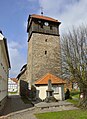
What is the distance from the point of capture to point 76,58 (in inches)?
806

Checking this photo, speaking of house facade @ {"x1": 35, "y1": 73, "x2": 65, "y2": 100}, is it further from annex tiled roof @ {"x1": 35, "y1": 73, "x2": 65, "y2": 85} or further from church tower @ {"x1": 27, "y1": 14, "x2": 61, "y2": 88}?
church tower @ {"x1": 27, "y1": 14, "x2": 61, "y2": 88}

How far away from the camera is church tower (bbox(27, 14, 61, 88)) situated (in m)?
28.3

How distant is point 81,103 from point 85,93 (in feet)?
4.61

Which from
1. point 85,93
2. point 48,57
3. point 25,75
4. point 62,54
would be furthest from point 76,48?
point 25,75

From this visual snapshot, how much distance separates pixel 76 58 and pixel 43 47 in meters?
10.2

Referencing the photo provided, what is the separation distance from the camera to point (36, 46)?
2919 cm

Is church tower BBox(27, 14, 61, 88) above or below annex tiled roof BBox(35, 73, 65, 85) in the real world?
above

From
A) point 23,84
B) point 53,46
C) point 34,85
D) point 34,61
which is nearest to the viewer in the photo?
point 34,85

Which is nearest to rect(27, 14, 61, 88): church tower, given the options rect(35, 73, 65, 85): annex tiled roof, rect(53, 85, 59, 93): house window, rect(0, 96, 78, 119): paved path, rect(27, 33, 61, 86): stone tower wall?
rect(27, 33, 61, 86): stone tower wall

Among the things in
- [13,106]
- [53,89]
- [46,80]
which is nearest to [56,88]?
[53,89]

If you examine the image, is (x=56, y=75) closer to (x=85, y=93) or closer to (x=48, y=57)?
(x=48, y=57)

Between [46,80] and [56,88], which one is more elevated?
[46,80]

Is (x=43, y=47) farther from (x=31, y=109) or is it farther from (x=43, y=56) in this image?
(x=31, y=109)

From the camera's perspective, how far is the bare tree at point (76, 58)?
1895cm
